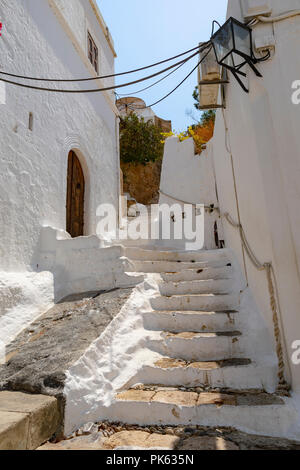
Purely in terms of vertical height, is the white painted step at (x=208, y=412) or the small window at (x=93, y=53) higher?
the small window at (x=93, y=53)

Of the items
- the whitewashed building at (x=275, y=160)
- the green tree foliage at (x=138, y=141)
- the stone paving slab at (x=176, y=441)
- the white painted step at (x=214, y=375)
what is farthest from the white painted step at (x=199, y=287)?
the green tree foliage at (x=138, y=141)

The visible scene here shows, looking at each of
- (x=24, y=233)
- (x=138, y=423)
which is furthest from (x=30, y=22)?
(x=138, y=423)

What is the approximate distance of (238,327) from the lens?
354 cm

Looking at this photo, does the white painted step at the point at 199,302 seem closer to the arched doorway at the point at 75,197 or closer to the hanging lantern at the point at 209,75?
the hanging lantern at the point at 209,75

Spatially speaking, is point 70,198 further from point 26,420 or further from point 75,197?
point 26,420

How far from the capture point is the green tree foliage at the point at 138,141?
1809 cm

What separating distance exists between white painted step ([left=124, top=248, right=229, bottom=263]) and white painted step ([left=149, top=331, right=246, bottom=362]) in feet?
6.42

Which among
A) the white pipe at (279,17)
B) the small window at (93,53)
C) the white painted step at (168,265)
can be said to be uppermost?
the small window at (93,53)

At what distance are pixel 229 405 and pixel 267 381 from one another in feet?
1.68

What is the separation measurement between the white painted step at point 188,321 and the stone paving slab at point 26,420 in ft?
5.17

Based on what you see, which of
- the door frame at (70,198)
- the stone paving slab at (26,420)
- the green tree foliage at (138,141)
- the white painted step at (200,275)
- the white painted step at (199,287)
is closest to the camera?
Answer: the stone paving slab at (26,420)

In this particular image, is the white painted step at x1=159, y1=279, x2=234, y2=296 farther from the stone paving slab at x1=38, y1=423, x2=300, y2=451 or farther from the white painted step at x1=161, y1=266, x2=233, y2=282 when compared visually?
the stone paving slab at x1=38, y1=423, x2=300, y2=451

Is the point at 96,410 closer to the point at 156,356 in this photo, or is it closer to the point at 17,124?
the point at 156,356

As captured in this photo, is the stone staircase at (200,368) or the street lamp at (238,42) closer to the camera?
the stone staircase at (200,368)
